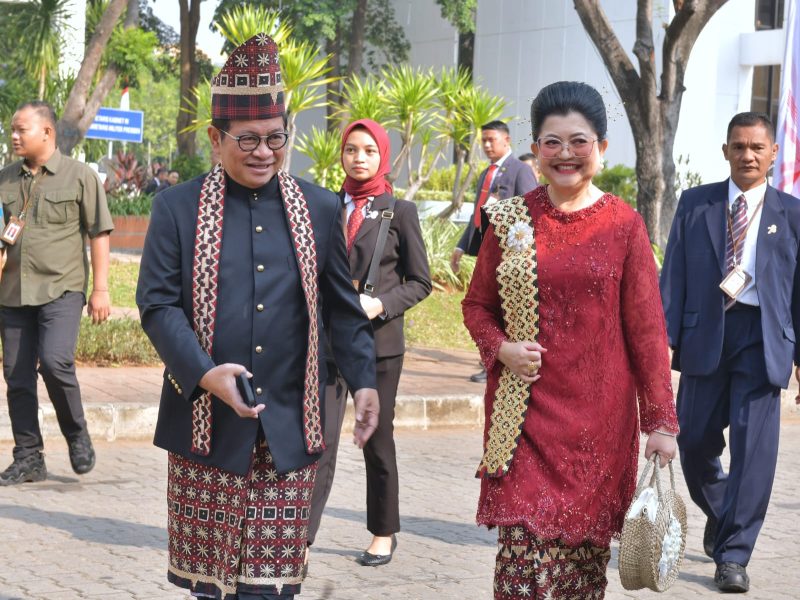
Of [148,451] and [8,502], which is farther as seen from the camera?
[148,451]

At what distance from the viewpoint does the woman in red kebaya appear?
410 centimetres

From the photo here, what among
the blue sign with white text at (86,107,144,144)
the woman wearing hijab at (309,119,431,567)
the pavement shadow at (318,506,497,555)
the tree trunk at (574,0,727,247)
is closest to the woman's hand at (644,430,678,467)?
the woman wearing hijab at (309,119,431,567)

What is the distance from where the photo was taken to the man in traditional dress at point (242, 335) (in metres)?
3.75

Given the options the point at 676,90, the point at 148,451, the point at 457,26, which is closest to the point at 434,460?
the point at 148,451

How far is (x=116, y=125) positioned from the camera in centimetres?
2773

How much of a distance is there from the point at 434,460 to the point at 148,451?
191 centimetres

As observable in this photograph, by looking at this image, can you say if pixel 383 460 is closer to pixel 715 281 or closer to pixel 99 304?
pixel 715 281

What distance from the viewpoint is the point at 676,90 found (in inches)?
523

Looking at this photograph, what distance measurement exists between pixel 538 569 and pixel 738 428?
232 centimetres

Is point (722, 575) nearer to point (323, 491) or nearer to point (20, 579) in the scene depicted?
point (323, 491)

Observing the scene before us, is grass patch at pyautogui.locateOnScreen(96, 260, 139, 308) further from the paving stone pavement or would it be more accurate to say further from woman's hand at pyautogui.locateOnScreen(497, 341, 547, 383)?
woman's hand at pyautogui.locateOnScreen(497, 341, 547, 383)

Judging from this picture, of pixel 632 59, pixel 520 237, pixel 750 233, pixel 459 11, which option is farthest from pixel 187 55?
pixel 520 237


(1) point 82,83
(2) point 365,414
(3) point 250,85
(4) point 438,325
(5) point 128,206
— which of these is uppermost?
(1) point 82,83

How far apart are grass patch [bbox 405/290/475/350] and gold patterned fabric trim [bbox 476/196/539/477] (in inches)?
401
